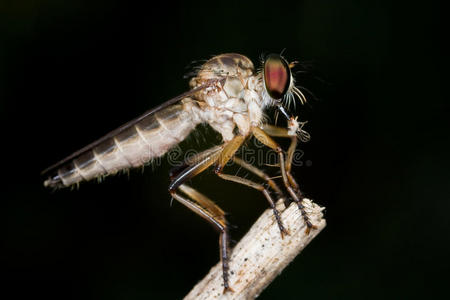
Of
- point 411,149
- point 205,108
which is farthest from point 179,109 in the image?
point 411,149

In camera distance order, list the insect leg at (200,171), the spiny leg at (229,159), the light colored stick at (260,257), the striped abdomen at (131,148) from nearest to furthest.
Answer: the light colored stick at (260,257)
the spiny leg at (229,159)
the insect leg at (200,171)
the striped abdomen at (131,148)

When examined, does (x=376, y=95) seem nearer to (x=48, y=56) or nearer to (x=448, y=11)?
(x=448, y=11)

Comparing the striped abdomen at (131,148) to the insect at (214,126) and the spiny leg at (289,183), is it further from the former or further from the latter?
the spiny leg at (289,183)

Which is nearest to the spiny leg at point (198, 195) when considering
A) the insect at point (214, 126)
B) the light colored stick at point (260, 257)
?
the insect at point (214, 126)

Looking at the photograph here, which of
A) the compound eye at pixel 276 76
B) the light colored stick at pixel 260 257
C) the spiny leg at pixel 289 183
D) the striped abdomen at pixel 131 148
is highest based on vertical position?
the striped abdomen at pixel 131 148

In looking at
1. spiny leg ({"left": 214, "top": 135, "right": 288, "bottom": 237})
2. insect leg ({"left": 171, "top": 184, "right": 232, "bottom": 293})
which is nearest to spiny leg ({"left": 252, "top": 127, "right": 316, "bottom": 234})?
spiny leg ({"left": 214, "top": 135, "right": 288, "bottom": 237})

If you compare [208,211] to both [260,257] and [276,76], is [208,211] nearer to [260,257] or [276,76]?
[260,257]

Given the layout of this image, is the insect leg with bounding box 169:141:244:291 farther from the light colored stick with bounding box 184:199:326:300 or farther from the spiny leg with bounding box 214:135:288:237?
the light colored stick with bounding box 184:199:326:300
